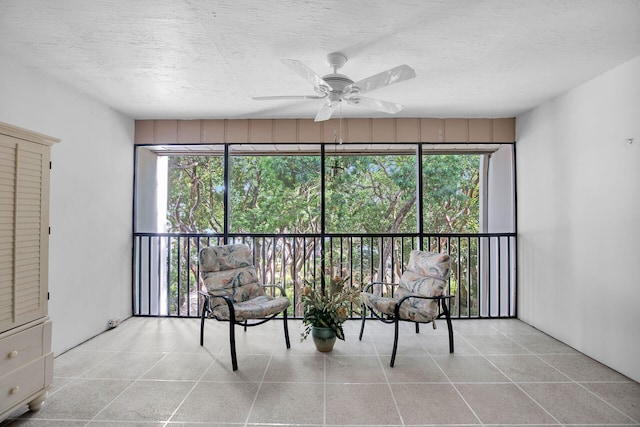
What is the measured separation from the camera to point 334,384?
95.4 inches

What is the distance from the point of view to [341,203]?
6.09m

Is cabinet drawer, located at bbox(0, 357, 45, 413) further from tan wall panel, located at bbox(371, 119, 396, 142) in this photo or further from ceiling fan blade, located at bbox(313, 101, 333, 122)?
tan wall panel, located at bbox(371, 119, 396, 142)

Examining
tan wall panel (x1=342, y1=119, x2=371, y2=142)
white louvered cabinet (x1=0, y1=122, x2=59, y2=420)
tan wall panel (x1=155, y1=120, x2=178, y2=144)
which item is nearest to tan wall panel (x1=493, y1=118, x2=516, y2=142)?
tan wall panel (x1=342, y1=119, x2=371, y2=142)

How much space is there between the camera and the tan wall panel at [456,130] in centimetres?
407

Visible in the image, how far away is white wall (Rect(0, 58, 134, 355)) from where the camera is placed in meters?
2.73

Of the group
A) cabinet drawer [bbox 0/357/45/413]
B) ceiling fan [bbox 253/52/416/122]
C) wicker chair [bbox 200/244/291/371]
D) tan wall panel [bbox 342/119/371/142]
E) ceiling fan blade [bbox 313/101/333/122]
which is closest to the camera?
cabinet drawer [bbox 0/357/45/413]

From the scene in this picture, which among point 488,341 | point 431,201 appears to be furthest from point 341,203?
point 488,341

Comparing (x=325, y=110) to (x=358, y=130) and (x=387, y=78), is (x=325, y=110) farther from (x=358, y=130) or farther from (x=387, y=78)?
(x=358, y=130)

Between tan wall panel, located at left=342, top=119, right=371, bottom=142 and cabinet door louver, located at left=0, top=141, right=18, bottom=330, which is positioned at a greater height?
tan wall panel, located at left=342, top=119, right=371, bottom=142

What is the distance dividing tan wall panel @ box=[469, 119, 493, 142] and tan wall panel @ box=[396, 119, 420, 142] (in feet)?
2.14

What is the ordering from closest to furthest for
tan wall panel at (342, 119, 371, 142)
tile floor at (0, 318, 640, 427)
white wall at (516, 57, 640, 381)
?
1. tile floor at (0, 318, 640, 427)
2. white wall at (516, 57, 640, 381)
3. tan wall panel at (342, 119, 371, 142)

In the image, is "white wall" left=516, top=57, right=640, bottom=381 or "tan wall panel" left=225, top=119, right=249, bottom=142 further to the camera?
"tan wall panel" left=225, top=119, right=249, bottom=142

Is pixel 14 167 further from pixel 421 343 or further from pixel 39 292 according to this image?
pixel 421 343

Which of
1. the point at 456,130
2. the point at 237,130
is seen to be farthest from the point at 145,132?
the point at 456,130
